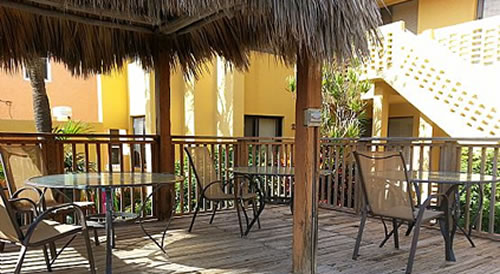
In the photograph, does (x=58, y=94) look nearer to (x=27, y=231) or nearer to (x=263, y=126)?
(x=263, y=126)

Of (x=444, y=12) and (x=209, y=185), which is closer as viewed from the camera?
(x=209, y=185)

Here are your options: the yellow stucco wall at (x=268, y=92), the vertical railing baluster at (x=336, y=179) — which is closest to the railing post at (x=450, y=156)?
the vertical railing baluster at (x=336, y=179)

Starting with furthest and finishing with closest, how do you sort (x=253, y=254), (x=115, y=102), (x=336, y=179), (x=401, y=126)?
1. (x=115, y=102)
2. (x=401, y=126)
3. (x=336, y=179)
4. (x=253, y=254)

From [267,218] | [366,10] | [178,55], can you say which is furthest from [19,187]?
[366,10]

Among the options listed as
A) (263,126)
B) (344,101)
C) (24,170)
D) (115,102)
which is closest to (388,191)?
(24,170)

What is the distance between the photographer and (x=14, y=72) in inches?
168

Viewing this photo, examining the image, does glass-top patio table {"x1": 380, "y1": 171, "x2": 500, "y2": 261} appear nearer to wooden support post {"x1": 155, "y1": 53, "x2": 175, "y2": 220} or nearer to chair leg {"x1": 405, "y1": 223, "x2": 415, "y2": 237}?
chair leg {"x1": 405, "y1": 223, "x2": 415, "y2": 237}

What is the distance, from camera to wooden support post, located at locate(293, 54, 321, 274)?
2.73 metres

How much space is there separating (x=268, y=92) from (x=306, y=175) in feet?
20.2

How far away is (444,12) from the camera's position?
7703 millimetres

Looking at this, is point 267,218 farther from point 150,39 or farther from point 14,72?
point 14,72

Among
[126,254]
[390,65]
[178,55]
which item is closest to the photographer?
[126,254]

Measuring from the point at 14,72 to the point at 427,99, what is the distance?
6.90 metres

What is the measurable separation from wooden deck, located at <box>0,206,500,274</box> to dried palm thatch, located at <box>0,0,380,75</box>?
1.89m
